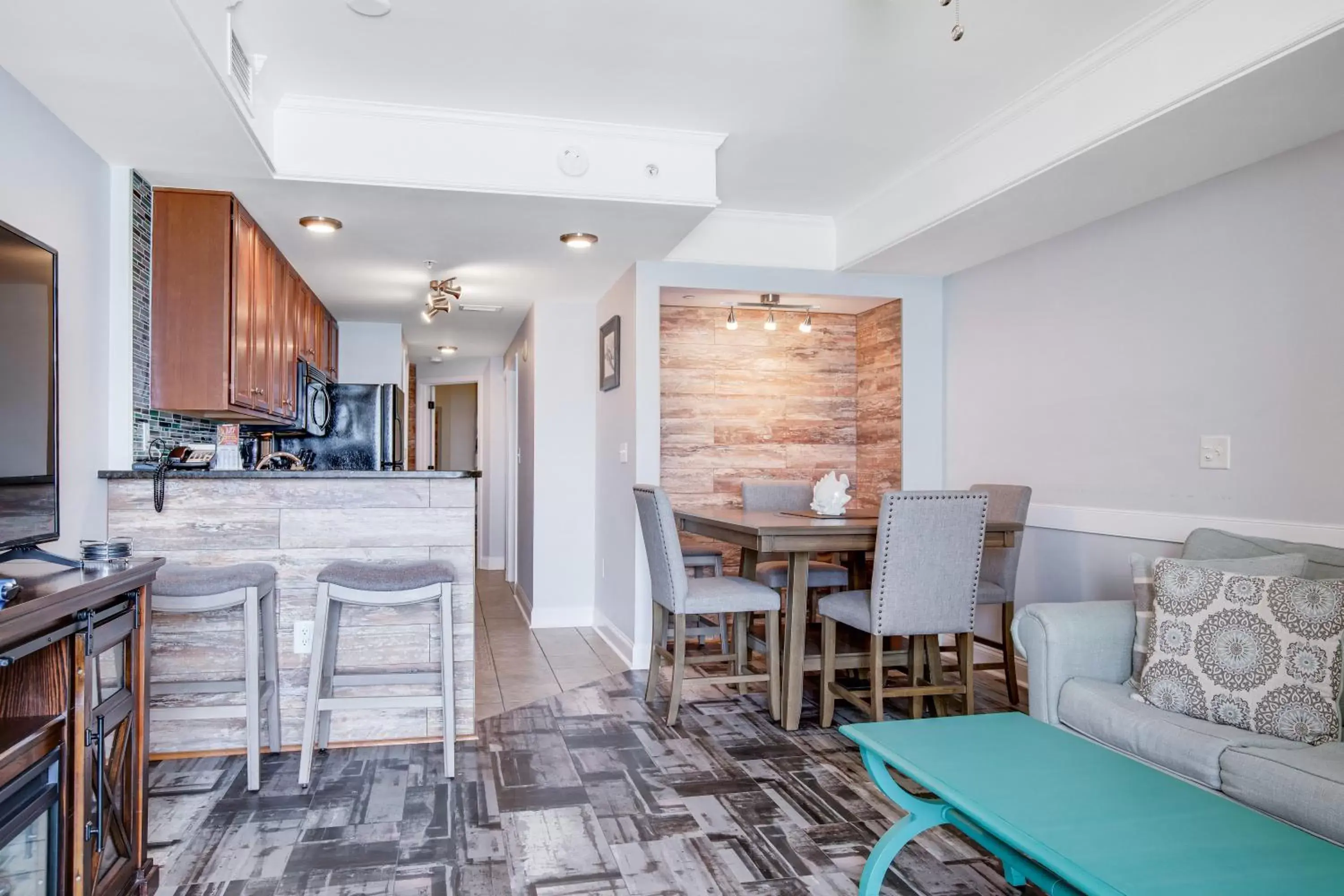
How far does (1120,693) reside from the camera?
252cm

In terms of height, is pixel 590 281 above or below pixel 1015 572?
above

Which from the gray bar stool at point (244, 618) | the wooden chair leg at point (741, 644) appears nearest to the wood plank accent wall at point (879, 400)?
the wooden chair leg at point (741, 644)

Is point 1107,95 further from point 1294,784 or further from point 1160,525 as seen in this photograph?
point 1294,784

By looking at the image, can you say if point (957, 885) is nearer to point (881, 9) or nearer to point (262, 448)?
point (881, 9)

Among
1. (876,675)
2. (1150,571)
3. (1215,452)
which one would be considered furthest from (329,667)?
(1215,452)

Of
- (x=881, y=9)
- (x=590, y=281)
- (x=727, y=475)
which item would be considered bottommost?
(x=727, y=475)

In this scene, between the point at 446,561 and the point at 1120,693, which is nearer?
the point at 1120,693

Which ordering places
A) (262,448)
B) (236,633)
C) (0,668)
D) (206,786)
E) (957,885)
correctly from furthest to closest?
(262,448)
(236,633)
(206,786)
(957,885)
(0,668)

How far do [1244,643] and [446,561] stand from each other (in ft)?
8.46

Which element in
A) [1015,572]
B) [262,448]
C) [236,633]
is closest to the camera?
[236,633]

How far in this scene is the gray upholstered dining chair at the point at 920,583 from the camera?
3248mm

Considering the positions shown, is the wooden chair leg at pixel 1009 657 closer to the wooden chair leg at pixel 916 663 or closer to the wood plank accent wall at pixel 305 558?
the wooden chair leg at pixel 916 663

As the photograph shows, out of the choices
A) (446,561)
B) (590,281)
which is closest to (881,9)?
(446,561)

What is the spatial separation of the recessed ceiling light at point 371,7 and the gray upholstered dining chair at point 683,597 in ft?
6.28
